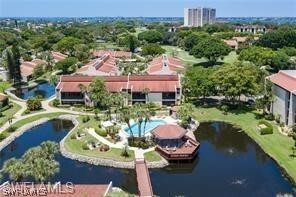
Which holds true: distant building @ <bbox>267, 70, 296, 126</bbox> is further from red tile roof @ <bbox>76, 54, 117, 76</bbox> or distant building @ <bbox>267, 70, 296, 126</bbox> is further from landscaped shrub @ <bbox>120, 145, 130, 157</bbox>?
red tile roof @ <bbox>76, 54, 117, 76</bbox>

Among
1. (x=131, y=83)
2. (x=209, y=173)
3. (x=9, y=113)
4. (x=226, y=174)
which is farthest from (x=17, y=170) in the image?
(x=131, y=83)

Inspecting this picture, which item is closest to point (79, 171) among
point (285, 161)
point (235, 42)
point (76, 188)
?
point (76, 188)

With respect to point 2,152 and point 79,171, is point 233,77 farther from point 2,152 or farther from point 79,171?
point 2,152

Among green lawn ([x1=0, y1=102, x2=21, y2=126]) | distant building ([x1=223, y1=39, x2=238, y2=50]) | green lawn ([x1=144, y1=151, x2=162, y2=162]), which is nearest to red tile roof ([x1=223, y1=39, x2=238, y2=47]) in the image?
distant building ([x1=223, y1=39, x2=238, y2=50])

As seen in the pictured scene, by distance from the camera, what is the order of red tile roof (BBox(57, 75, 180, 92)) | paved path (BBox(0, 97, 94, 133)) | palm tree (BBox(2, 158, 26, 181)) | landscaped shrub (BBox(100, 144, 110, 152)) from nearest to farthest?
1. palm tree (BBox(2, 158, 26, 181))
2. landscaped shrub (BBox(100, 144, 110, 152))
3. paved path (BBox(0, 97, 94, 133))
4. red tile roof (BBox(57, 75, 180, 92))

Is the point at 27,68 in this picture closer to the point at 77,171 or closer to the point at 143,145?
the point at 143,145

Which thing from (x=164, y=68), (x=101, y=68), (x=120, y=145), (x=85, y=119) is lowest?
(x=120, y=145)
